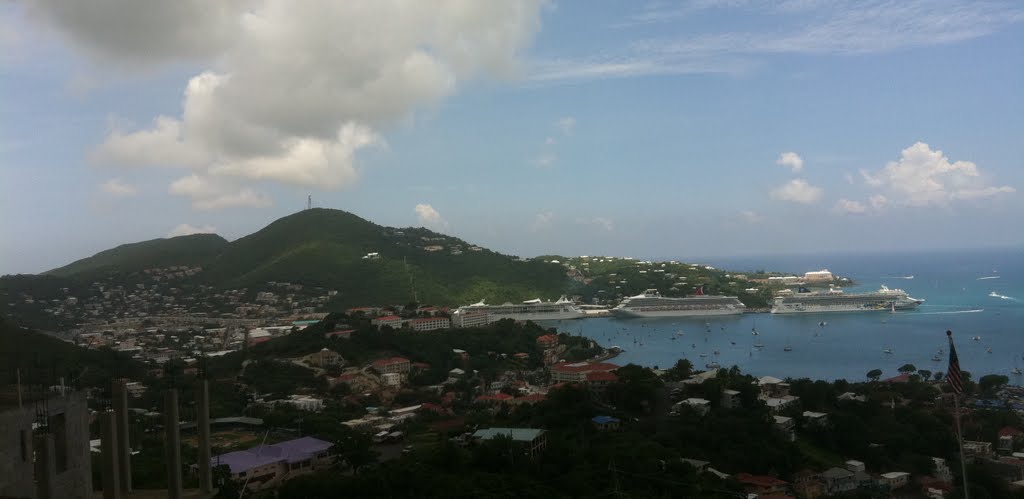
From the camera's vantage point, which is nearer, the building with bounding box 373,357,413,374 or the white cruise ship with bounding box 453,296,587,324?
the building with bounding box 373,357,413,374

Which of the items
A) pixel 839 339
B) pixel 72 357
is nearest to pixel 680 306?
pixel 839 339

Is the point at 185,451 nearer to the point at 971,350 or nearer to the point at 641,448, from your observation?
the point at 641,448

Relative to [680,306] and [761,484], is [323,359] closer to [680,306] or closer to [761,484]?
[761,484]

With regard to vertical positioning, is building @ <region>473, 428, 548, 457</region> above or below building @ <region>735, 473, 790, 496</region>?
above

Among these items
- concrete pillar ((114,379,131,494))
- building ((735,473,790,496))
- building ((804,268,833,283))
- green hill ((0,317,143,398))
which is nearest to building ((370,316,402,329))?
green hill ((0,317,143,398))

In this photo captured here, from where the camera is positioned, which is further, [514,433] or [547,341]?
[547,341]

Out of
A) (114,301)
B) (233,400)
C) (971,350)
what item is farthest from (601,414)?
(114,301)

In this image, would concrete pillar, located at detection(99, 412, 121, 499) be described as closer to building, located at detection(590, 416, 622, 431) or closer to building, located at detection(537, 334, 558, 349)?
building, located at detection(590, 416, 622, 431)
